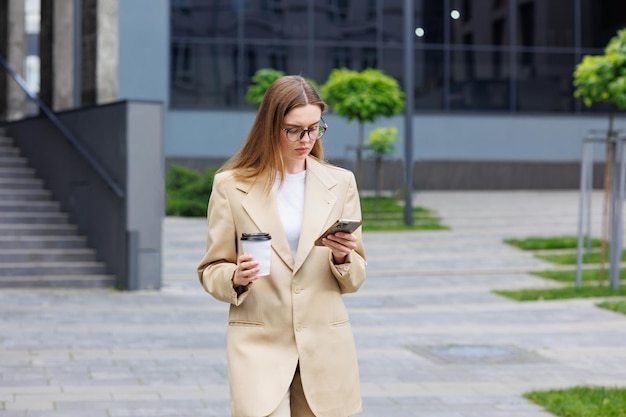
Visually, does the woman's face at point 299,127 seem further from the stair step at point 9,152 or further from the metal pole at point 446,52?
the metal pole at point 446,52

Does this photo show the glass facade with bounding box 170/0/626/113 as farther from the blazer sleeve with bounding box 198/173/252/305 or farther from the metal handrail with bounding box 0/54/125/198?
the blazer sleeve with bounding box 198/173/252/305

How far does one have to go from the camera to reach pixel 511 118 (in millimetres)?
→ 34656

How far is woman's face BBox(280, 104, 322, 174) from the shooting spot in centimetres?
366

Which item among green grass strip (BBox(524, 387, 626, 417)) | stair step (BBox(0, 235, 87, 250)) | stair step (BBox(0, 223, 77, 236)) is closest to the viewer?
green grass strip (BBox(524, 387, 626, 417))

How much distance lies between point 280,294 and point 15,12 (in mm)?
17876

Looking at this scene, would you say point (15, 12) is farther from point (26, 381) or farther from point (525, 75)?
point (525, 75)

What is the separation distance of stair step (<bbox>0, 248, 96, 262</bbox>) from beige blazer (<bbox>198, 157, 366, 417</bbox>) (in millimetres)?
11549

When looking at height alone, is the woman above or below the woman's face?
below

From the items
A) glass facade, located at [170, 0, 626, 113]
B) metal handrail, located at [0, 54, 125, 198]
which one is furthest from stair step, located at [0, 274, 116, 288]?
glass facade, located at [170, 0, 626, 113]

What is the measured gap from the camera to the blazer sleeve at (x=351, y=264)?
12.0 feet

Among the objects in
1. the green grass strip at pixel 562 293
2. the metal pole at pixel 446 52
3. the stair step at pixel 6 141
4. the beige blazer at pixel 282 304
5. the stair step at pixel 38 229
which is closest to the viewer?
the beige blazer at pixel 282 304

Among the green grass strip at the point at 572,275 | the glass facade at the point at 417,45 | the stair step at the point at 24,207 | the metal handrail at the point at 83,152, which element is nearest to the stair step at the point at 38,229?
the stair step at the point at 24,207

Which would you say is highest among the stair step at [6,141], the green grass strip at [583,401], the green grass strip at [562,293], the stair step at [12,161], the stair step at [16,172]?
the stair step at [6,141]

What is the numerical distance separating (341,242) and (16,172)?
14500 mm
